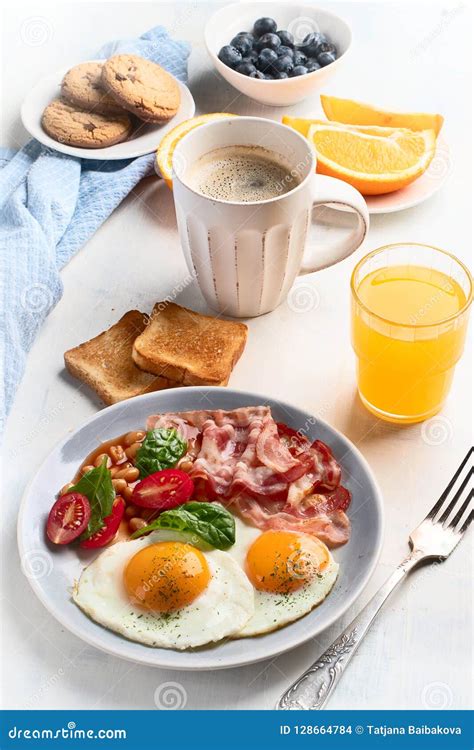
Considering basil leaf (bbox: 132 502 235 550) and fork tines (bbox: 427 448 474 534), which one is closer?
basil leaf (bbox: 132 502 235 550)

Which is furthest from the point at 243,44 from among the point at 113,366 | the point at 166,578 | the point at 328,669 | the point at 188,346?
the point at 328,669

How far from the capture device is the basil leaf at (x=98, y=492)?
2141 mm

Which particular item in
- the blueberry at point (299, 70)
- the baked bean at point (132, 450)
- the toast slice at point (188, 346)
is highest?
the blueberry at point (299, 70)

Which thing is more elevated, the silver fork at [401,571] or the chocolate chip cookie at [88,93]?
the chocolate chip cookie at [88,93]

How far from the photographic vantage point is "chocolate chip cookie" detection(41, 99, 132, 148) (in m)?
3.29

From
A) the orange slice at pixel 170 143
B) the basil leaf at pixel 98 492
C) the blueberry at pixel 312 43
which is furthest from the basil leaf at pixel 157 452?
the blueberry at pixel 312 43

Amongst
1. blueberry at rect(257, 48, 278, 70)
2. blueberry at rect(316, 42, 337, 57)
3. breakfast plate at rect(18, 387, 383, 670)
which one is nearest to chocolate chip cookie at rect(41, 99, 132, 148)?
blueberry at rect(257, 48, 278, 70)

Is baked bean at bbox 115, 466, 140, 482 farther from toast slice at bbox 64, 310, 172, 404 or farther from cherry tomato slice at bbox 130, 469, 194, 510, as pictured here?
toast slice at bbox 64, 310, 172, 404

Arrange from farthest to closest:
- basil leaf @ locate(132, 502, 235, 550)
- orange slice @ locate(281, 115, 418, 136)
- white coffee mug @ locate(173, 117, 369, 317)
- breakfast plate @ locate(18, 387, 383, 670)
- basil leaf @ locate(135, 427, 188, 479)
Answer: orange slice @ locate(281, 115, 418, 136) < white coffee mug @ locate(173, 117, 369, 317) < basil leaf @ locate(135, 427, 188, 479) < basil leaf @ locate(132, 502, 235, 550) < breakfast plate @ locate(18, 387, 383, 670)

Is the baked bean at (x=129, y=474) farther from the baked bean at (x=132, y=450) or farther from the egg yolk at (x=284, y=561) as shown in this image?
the egg yolk at (x=284, y=561)

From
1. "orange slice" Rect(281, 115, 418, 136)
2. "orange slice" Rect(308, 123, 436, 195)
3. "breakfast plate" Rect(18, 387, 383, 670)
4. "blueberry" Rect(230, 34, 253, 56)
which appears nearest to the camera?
"breakfast plate" Rect(18, 387, 383, 670)

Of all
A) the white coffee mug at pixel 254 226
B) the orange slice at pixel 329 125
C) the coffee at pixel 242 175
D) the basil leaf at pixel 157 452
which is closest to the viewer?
the basil leaf at pixel 157 452

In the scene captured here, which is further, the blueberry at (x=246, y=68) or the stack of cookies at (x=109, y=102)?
the blueberry at (x=246, y=68)

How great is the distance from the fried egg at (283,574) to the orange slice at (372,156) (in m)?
1.45
